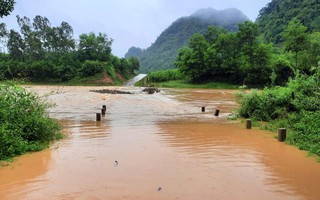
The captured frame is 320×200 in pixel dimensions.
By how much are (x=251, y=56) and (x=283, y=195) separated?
5213 cm

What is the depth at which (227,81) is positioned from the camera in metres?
58.6

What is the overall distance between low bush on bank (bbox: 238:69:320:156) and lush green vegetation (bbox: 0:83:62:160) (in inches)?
329

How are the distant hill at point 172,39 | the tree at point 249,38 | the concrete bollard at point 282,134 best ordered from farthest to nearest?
the distant hill at point 172,39, the tree at point 249,38, the concrete bollard at point 282,134

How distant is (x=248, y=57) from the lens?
5662 centimetres

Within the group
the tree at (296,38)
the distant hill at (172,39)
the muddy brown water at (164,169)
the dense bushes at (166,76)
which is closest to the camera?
the muddy brown water at (164,169)

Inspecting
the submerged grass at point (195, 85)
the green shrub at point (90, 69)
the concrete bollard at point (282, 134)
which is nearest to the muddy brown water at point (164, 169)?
the concrete bollard at point (282, 134)

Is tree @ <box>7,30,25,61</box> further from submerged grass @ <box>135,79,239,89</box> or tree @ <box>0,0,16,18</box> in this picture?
tree @ <box>0,0,16,18</box>

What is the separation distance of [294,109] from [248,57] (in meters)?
42.0

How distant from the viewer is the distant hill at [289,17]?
74.6 m

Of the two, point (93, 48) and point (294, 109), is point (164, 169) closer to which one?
point (294, 109)

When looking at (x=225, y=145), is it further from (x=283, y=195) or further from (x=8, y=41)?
(x=8, y=41)

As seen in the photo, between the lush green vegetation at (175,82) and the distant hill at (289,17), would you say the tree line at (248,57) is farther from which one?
the distant hill at (289,17)

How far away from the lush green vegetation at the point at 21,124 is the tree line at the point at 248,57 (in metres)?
46.6

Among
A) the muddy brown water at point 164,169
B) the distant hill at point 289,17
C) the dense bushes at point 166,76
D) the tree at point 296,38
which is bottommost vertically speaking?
the muddy brown water at point 164,169
